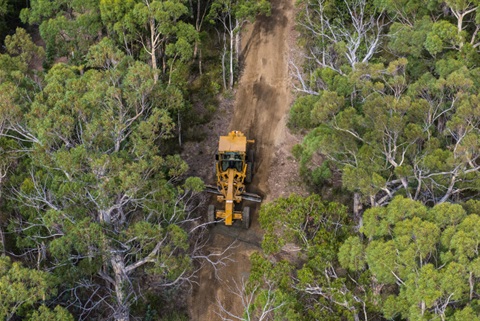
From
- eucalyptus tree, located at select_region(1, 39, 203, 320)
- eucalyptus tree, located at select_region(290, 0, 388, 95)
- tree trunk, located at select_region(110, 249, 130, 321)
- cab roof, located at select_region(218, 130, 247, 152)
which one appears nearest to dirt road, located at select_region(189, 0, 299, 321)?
eucalyptus tree, located at select_region(1, 39, 203, 320)

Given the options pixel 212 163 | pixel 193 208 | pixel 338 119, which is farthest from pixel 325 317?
pixel 212 163

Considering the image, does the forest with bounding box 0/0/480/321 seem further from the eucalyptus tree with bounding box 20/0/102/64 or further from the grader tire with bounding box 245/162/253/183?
the grader tire with bounding box 245/162/253/183

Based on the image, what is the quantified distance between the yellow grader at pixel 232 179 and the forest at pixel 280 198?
1462 mm

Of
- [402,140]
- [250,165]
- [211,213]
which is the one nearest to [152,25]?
[250,165]

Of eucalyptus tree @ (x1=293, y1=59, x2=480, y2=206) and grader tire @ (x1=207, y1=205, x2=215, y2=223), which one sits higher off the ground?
eucalyptus tree @ (x1=293, y1=59, x2=480, y2=206)

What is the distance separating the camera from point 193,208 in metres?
31.9

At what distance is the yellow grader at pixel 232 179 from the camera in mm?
30125

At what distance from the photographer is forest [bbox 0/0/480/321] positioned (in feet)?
71.3

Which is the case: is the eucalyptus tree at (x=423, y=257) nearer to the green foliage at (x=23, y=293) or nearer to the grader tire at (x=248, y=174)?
the grader tire at (x=248, y=174)

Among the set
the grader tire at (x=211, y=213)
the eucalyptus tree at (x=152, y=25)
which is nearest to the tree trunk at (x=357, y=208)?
the grader tire at (x=211, y=213)

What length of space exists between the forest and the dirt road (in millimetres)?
988

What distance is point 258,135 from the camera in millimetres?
36094

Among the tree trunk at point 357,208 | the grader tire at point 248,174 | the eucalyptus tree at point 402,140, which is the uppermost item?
the eucalyptus tree at point 402,140

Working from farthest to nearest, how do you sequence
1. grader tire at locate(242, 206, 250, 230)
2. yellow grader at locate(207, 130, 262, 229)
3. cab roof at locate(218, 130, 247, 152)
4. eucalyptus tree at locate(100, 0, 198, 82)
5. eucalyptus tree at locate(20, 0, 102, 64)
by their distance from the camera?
eucalyptus tree at locate(20, 0, 102, 64)
eucalyptus tree at locate(100, 0, 198, 82)
cab roof at locate(218, 130, 247, 152)
grader tire at locate(242, 206, 250, 230)
yellow grader at locate(207, 130, 262, 229)
